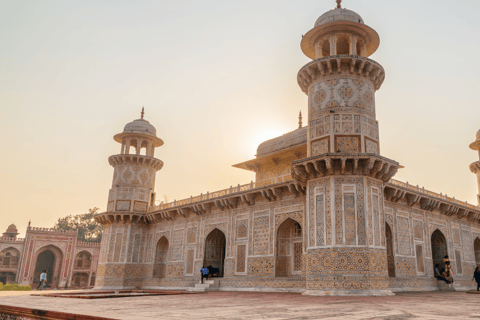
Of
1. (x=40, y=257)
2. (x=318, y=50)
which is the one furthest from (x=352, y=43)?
(x=40, y=257)

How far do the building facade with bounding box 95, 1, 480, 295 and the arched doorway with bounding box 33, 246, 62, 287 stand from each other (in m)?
18.8

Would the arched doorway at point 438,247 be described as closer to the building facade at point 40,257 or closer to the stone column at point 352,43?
the stone column at point 352,43

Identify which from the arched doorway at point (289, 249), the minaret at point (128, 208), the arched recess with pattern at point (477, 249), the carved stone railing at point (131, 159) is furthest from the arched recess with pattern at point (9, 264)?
the arched recess with pattern at point (477, 249)

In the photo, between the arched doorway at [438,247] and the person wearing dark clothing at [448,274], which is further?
the arched doorway at [438,247]

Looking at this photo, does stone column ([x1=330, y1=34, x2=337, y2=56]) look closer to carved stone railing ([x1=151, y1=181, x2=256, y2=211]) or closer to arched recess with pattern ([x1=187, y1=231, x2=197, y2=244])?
carved stone railing ([x1=151, y1=181, x2=256, y2=211])

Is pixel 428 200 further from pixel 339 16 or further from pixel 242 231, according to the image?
pixel 339 16

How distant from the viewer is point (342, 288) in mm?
13016

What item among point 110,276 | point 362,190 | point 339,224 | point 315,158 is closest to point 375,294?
point 339,224

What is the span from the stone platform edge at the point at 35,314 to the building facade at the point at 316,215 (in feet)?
30.5

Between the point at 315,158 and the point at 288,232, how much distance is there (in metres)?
5.16

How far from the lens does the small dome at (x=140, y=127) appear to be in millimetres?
26719

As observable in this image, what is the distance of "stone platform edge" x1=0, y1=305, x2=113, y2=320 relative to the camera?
5559mm

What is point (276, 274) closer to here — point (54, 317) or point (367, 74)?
point (367, 74)

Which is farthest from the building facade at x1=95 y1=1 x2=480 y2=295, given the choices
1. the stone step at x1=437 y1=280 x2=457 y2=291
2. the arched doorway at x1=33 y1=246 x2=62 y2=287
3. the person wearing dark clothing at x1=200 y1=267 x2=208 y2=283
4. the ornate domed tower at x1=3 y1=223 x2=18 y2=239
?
the ornate domed tower at x1=3 y1=223 x2=18 y2=239
